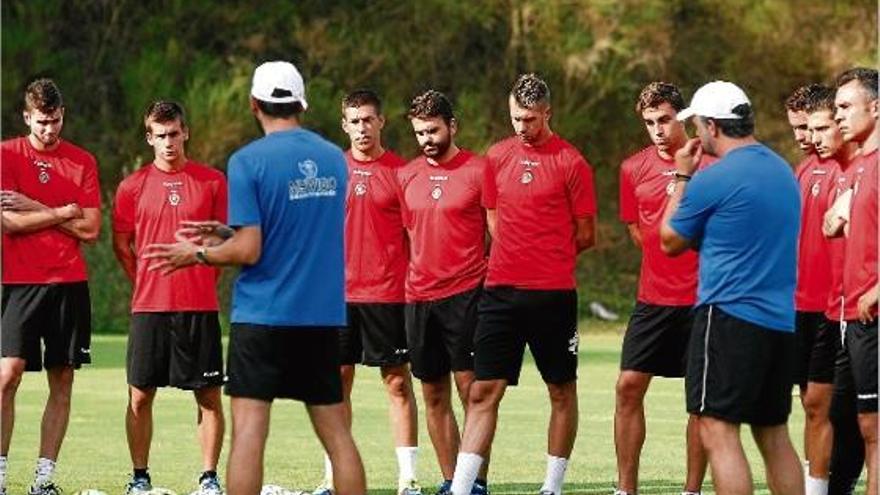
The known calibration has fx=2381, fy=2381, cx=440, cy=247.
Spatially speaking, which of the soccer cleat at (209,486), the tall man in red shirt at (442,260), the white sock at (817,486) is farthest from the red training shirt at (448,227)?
the white sock at (817,486)

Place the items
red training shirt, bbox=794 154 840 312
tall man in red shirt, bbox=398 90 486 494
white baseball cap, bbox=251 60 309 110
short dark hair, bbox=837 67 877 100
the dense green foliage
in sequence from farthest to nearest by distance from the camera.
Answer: the dense green foliage
tall man in red shirt, bbox=398 90 486 494
red training shirt, bbox=794 154 840 312
short dark hair, bbox=837 67 877 100
white baseball cap, bbox=251 60 309 110

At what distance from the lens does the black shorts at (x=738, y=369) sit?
10617 mm

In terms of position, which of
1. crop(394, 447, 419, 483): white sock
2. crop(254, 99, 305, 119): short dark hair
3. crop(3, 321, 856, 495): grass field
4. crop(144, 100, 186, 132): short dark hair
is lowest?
crop(3, 321, 856, 495): grass field

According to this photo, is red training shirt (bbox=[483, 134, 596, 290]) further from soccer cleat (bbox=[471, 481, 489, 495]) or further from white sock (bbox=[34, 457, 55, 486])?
white sock (bbox=[34, 457, 55, 486])

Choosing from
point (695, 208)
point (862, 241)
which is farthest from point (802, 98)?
point (695, 208)

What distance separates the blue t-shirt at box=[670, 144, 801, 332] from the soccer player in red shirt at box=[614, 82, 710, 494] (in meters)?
2.53

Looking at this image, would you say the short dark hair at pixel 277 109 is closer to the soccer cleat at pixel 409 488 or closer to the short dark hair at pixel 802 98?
the short dark hair at pixel 802 98

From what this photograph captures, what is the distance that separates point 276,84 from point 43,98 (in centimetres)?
296

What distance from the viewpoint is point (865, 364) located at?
11219 millimetres

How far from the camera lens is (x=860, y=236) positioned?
36.7ft

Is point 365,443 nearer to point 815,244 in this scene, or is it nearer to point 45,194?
point 45,194

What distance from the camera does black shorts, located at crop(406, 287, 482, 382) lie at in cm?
1379

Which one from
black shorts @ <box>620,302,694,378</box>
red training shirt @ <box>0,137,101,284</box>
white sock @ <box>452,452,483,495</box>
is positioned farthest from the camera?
red training shirt @ <box>0,137,101,284</box>

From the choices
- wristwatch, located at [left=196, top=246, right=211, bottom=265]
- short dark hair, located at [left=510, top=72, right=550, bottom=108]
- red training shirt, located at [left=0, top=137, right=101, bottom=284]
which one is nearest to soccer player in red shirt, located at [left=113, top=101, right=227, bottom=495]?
red training shirt, located at [left=0, top=137, right=101, bottom=284]
